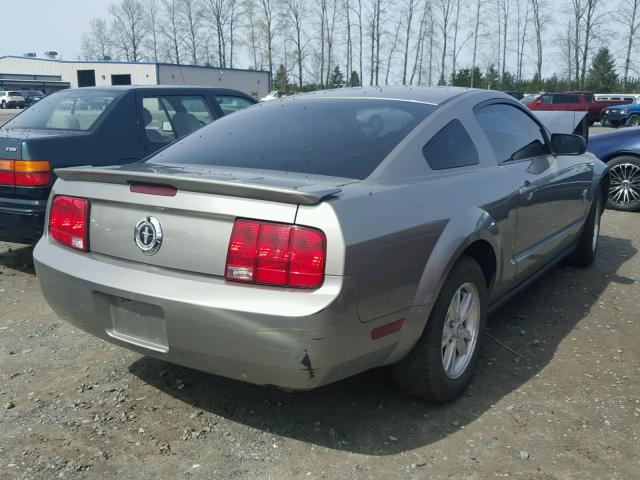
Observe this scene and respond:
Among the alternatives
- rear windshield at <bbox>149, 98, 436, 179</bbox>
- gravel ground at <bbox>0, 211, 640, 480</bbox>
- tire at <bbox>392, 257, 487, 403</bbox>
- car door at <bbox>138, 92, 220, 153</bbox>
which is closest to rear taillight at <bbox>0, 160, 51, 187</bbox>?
car door at <bbox>138, 92, 220, 153</bbox>

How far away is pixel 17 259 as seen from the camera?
19.5 feet

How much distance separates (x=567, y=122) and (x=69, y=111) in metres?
5.87

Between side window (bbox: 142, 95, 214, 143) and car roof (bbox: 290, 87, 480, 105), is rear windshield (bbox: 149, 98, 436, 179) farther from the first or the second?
side window (bbox: 142, 95, 214, 143)

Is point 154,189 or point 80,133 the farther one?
point 80,133

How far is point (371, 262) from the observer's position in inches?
95.3

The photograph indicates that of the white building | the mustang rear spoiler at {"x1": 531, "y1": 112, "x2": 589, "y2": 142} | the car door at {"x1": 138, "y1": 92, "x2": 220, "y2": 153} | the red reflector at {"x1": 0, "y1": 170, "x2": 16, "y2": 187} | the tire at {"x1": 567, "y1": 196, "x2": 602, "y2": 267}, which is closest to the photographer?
the red reflector at {"x1": 0, "y1": 170, "x2": 16, "y2": 187}

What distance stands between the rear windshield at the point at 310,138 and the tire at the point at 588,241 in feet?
8.81

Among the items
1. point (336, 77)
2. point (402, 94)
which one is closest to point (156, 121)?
point (402, 94)

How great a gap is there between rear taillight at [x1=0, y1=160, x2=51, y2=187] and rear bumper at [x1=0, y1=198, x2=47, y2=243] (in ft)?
0.50

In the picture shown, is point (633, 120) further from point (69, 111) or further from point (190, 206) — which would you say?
point (190, 206)

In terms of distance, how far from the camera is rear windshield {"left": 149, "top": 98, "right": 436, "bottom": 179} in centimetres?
293

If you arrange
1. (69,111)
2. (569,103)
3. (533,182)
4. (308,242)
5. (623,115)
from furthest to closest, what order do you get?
(569,103)
(623,115)
(69,111)
(533,182)
(308,242)

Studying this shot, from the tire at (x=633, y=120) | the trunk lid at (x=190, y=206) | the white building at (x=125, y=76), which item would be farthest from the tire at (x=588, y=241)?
the white building at (x=125, y=76)

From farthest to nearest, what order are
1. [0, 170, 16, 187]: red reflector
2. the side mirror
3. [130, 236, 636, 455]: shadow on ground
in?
[0, 170, 16, 187]: red reflector < the side mirror < [130, 236, 636, 455]: shadow on ground
